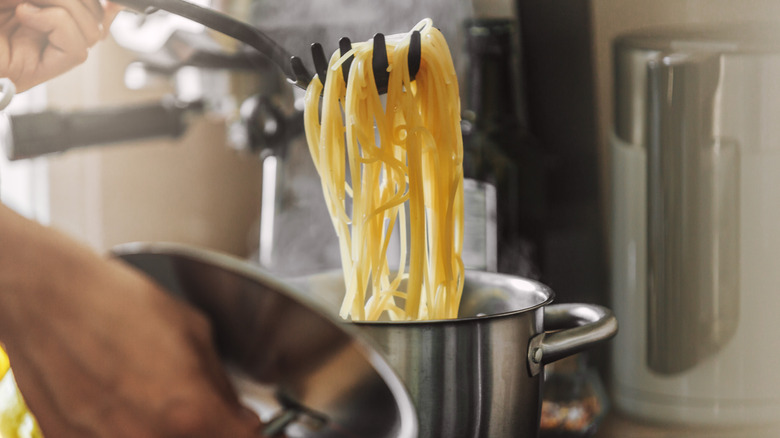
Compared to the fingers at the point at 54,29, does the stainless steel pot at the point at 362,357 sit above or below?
below

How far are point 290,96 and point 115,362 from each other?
1.28ft

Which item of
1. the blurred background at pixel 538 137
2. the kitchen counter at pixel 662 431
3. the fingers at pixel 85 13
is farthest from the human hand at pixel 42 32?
the kitchen counter at pixel 662 431

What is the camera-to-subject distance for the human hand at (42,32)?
51cm

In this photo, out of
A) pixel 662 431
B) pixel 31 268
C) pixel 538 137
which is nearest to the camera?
pixel 31 268

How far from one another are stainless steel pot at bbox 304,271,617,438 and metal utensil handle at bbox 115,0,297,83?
183 millimetres

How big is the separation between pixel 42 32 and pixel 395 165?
270mm

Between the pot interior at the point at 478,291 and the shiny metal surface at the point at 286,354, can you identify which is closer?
the shiny metal surface at the point at 286,354

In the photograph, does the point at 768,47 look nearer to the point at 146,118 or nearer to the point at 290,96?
the point at 290,96

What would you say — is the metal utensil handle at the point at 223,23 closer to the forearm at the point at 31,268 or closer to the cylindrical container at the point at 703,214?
the forearm at the point at 31,268

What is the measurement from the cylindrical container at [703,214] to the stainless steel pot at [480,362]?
0.15 m

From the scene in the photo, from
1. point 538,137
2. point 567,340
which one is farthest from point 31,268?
point 538,137

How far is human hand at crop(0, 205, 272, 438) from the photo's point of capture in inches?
15.6

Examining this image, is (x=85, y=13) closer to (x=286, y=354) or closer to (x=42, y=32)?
(x=42, y=32)

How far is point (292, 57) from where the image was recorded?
0.43 meters
